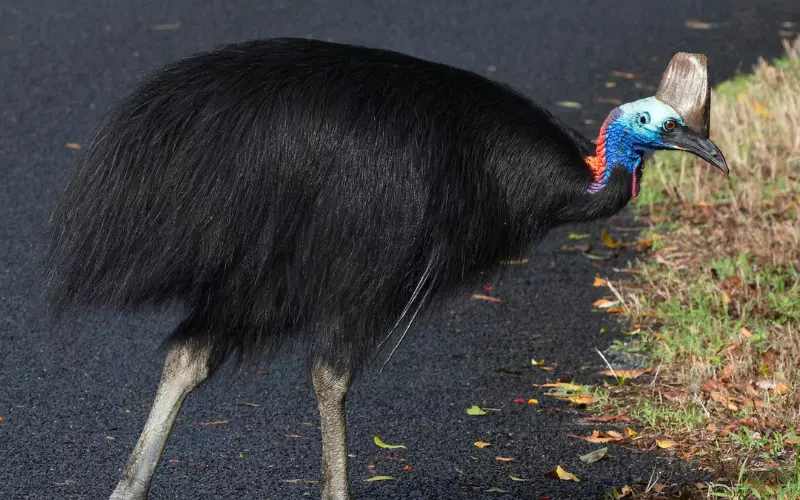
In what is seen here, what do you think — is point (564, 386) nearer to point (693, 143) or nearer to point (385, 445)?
point (385, 445)

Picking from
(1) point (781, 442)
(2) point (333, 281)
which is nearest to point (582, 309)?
(1) point (781, 442)

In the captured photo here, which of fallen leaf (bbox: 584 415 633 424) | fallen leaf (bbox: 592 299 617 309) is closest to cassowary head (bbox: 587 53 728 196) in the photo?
fallen leaf (bbox: 584 415 633 424)

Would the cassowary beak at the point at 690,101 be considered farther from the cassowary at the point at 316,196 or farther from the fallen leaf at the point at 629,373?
the fallen leaf at the point at 629,373

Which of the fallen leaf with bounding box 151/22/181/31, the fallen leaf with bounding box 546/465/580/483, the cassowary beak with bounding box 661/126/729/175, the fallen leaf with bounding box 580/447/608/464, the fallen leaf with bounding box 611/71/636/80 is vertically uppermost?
the fallen leaf with bounding box 151/22/181/31

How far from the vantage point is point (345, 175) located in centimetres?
378

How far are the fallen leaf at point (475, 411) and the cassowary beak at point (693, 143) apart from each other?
148 centimetres

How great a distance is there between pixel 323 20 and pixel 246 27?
2.25ft

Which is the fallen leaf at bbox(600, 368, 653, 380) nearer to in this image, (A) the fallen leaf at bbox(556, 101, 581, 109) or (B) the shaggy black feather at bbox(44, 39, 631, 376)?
(B) the shaggy black feather at bbox(44, 39, 631, 376)

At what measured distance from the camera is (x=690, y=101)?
405 centimetres

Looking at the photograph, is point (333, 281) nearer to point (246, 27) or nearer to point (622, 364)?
point (622, 364)

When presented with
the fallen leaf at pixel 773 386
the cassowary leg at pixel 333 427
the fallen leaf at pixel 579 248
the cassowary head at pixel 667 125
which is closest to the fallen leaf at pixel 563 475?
the cassowary leg at pixel 333 427

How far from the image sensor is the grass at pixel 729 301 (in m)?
4.70

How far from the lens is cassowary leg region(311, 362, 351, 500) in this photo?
159 inches

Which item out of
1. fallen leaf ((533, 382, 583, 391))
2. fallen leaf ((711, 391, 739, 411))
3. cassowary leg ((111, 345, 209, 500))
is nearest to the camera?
cassowary leg ((111, 345, 209, 500))
